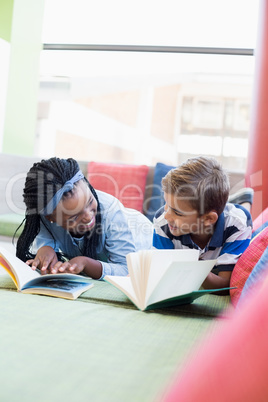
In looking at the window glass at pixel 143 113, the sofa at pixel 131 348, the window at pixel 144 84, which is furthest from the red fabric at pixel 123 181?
the window glass at pixel 143 113

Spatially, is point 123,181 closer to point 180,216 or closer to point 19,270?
point 180,216

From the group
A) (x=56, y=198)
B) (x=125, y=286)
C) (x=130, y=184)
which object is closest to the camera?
(x=125, y=286)

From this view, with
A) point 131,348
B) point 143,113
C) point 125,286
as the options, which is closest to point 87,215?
point 125,286

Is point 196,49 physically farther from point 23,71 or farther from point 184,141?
point 184,141

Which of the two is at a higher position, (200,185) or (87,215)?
(200,185)

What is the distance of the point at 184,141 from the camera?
300 inches

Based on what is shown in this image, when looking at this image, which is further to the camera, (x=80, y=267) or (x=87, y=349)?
(x=80, y=267)

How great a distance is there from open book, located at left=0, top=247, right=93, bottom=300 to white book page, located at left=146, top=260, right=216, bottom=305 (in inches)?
9.7

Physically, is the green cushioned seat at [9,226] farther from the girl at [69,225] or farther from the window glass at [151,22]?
the window glass at [151,22]

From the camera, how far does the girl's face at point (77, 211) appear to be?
1.49 m

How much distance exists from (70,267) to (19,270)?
18 centimetres

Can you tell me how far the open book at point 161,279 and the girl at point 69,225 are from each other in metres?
0.33

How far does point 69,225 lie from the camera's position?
152 centimetres

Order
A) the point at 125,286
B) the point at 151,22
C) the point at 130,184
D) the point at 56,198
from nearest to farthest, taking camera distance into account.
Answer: the point at 125,286, the point at 56,198, the point at 130,184, the point at 151,22
